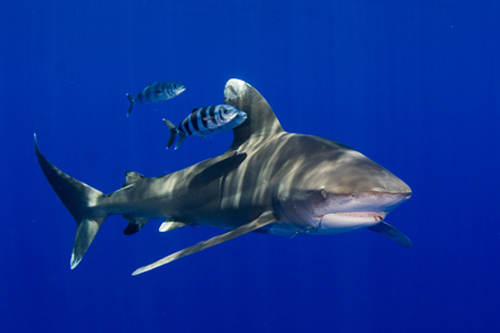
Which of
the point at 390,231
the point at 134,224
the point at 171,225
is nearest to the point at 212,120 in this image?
the point at 171,225

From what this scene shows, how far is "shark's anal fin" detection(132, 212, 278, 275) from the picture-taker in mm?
3500

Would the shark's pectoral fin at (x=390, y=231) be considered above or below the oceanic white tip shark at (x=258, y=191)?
below

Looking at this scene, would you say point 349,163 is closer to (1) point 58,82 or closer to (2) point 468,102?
(1) point 58,82

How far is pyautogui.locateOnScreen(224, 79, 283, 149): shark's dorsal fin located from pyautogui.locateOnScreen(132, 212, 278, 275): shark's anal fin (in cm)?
130

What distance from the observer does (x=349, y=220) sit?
309 cm

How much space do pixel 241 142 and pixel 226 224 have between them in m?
1.08

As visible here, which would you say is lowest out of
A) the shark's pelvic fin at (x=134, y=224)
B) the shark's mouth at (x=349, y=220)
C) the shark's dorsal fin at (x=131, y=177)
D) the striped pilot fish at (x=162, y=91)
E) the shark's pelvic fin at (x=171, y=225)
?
the shark's pelvic fin at (x=134, y=224)

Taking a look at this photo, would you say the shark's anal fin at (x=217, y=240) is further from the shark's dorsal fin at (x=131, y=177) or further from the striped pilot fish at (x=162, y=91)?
the striped pilot fish at (x=162, y=91)

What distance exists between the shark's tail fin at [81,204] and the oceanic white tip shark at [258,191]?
14mm

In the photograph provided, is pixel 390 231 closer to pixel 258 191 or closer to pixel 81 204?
pixel 258 191

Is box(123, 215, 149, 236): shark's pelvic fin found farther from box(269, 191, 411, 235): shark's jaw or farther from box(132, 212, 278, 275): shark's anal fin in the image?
box(269, 191, 411, 235): shark's jaw

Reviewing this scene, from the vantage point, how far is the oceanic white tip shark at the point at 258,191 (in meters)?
3.06

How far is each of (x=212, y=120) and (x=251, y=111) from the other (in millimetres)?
687

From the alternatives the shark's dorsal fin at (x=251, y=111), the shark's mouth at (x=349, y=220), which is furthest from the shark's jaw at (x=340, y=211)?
the shark's dorsal fin at (x=251, y=111)
